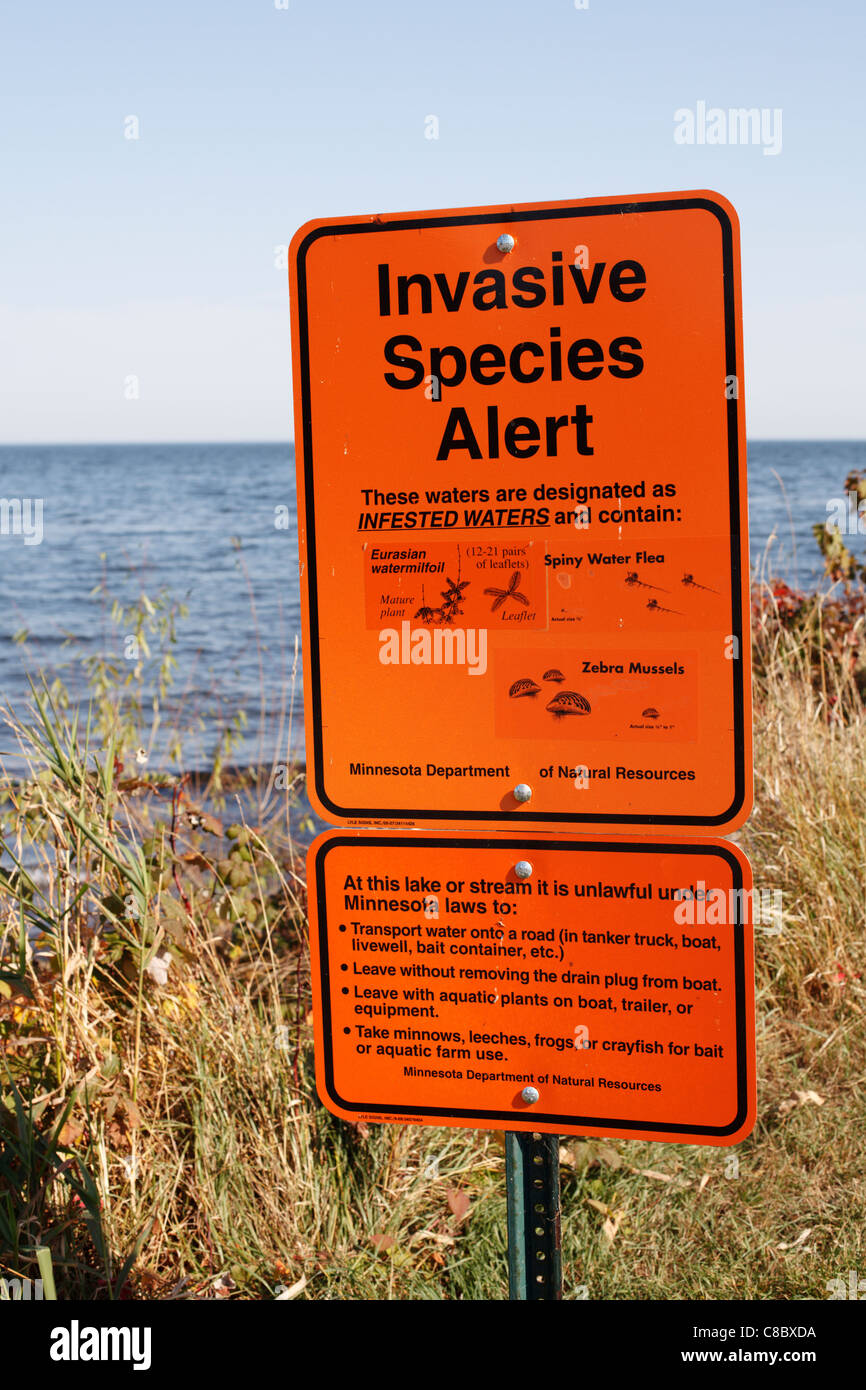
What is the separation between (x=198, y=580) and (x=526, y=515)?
19.8 m

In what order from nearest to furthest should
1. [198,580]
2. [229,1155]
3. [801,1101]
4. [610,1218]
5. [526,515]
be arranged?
[526,515], [229,1155], [610,1218], [801,1101], [198,580]

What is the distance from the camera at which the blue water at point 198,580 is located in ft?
23.5

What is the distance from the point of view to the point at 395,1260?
8.50ft

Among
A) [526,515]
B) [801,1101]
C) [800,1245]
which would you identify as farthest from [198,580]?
[526,515]

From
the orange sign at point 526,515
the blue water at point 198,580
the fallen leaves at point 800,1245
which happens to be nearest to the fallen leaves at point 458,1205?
the fallen leaves at point 800,1245

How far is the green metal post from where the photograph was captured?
1.72 metres

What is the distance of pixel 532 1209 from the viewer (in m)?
1.73

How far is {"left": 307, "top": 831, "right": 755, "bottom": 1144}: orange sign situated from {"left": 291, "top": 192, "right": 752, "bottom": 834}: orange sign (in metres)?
0.07

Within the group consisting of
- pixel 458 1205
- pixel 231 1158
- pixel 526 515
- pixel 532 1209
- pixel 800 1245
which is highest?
pixel 526 515

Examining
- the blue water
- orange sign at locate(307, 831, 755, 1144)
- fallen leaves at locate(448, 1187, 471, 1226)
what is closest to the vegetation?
fallen leaves at locate(448, 1187, 471, 1226)

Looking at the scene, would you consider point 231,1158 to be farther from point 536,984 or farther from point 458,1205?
point 536,984

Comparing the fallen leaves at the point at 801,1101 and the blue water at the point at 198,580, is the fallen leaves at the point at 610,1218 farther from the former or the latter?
the blue water at the point at 198,580

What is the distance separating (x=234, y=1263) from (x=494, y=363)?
206cm

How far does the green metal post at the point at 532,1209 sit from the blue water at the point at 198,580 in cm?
168
